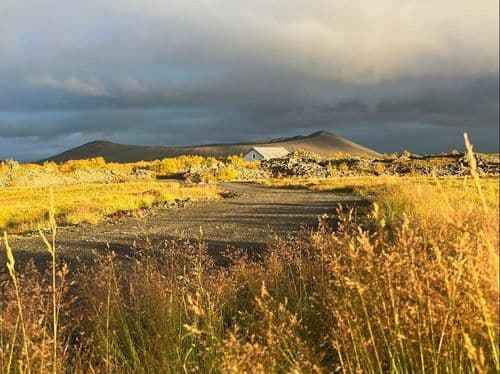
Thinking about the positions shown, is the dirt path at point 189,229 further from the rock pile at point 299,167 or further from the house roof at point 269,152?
the house roof at point 269,152

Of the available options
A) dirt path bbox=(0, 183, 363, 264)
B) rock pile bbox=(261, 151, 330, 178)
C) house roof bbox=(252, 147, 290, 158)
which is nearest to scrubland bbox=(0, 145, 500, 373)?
dirt path bbox=(0, 183, 363, 264)

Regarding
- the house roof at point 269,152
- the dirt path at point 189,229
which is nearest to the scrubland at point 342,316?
the dirt path at point 189,229

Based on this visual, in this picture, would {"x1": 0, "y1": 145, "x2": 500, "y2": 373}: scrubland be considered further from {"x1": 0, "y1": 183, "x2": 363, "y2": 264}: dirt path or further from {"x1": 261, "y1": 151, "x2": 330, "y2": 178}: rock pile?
{"x1": 261, "y1": 151, "x2": 330, "y2": 178}: rock pile

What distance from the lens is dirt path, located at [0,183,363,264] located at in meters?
12.3

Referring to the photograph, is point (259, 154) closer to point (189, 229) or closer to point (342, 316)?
point (189, 229)

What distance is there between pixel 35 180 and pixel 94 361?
176 ft

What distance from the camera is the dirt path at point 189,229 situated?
12289 mm

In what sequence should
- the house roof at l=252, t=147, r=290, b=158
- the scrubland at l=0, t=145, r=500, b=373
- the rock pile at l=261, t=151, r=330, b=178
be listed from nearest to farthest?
the scrubland at l=0, t=145, r=500, b=373, the rock pile at l=261, t=151, r=330, b=178, the house roof at l=252, t=147, r=290, b=158

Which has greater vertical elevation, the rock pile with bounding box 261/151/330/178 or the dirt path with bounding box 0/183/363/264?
the rock pile with bounding box 261/151/330/178

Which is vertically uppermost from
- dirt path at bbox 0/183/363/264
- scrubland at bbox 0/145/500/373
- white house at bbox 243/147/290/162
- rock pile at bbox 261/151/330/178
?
white house at bbox 243/147/290/162

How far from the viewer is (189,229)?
50.8ft

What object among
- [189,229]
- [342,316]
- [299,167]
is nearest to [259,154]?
[299,167]

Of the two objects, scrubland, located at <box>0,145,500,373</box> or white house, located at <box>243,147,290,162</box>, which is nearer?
scrubland, located at <box>0,145,500,373</box>

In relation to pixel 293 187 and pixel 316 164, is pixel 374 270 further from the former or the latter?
pixel 316 164
